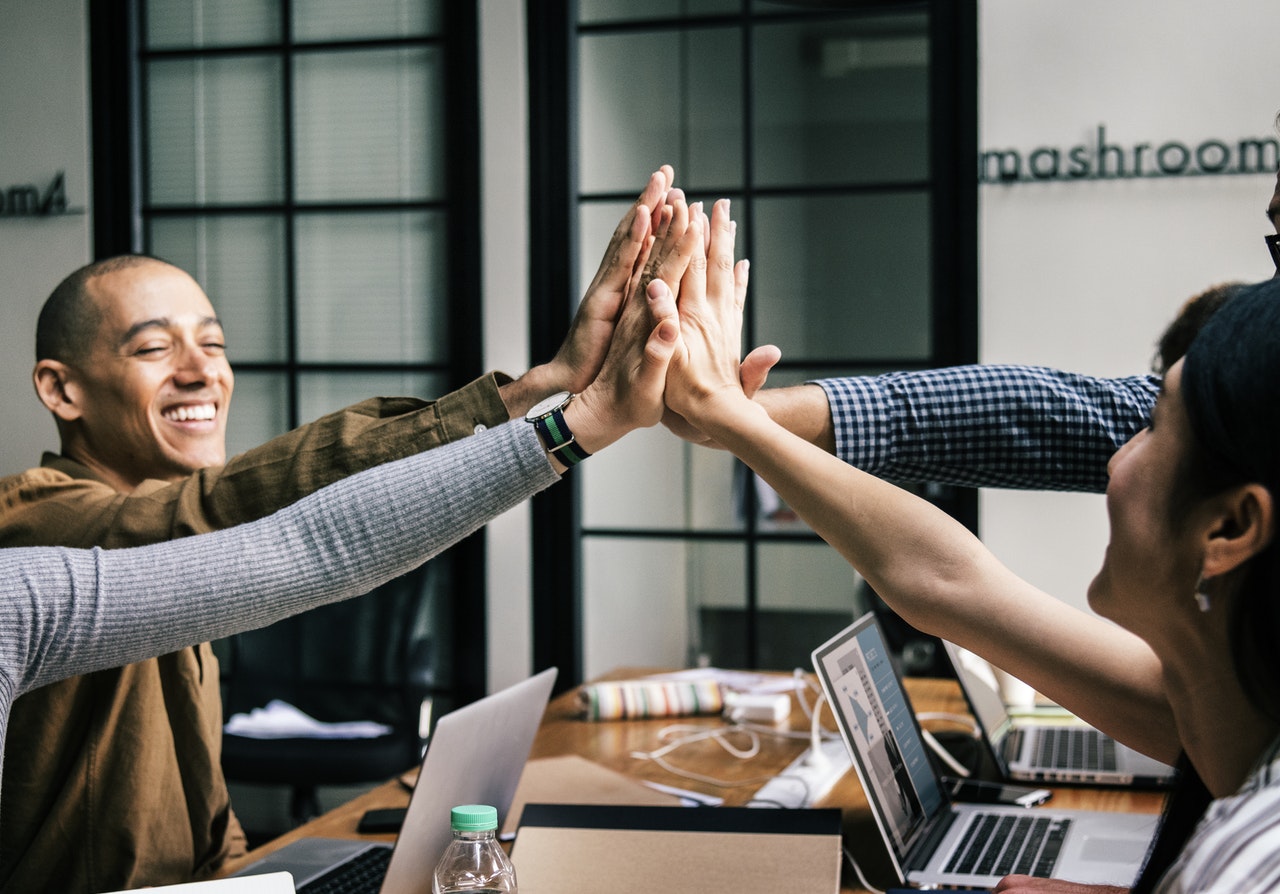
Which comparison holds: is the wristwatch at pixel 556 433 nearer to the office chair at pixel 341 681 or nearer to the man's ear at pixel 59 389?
the man's ear at pixel 59 389

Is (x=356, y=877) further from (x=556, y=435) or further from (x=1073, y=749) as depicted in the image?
(x=1073, y=749)

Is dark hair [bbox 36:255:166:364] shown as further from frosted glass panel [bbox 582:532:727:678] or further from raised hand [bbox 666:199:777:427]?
frosted glass panel [bbox 582:532:727:678]

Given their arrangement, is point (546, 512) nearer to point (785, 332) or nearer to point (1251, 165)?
point (785, 332)

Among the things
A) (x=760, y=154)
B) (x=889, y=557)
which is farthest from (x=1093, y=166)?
(x=889, y=557)

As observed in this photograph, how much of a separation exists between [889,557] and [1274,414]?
505 mm

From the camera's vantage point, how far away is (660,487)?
13.3ft

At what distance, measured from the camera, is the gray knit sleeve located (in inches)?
47.1

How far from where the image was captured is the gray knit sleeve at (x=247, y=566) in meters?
1.20

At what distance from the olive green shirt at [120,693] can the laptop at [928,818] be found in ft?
1.86

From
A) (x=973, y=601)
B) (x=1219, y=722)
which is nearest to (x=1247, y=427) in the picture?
(x=1219, y=722)

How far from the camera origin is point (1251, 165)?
3.46 m

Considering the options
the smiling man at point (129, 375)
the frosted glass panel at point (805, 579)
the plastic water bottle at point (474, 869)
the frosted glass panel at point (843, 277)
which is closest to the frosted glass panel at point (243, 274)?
the frosted glass panel at point (843, 277)

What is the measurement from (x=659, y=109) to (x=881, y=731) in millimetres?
2786

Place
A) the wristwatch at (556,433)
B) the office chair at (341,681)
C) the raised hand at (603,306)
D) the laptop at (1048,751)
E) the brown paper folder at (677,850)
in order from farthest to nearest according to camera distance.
Answer: the office chair at (341,681) → the laptop at (1048,751) → the raised hand at (603,306) → the wristwatch at (556,433) → the brown paper folder at (677,850)
